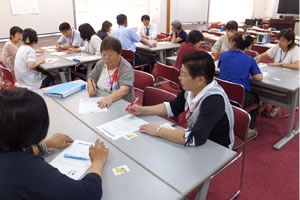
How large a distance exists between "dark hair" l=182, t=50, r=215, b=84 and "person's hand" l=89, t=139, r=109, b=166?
0.72 metres

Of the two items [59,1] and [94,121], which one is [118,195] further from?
[59,1]

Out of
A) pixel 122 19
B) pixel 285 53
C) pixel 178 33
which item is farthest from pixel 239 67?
pixel 122 19

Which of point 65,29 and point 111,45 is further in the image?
point 65,29

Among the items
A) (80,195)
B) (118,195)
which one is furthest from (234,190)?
(80,195)

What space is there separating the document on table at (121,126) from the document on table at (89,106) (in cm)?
27

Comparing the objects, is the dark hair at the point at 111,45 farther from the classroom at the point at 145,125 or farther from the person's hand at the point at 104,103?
the person's hand at the point at 104,103

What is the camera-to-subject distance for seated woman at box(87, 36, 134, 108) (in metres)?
2.31

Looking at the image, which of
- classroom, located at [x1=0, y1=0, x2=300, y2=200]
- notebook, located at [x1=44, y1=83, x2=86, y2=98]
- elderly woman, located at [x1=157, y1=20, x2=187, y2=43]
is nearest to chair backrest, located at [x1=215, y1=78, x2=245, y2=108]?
classroom, located at [x1=0, y1=0, x2=300, y2=200]

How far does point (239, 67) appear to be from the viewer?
9.11 feet

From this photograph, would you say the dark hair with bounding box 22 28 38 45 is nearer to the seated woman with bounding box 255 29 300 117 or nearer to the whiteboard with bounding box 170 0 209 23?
the seated woman with bounding box 255 29 300 117

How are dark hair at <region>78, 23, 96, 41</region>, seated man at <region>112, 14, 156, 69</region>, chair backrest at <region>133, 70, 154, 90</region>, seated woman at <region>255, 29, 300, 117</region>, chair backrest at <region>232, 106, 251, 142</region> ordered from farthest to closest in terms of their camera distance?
seated man at <region>112, 14, 156, 69</region>, dark hair at <region>78, 23, 96, 41</region>, seated woman at <region>255, 29, 300, 117</region>, chair backrest at <region>133, 70, 154, 90</region>, chair backrest at <region>232, 106, 251, 142</region>

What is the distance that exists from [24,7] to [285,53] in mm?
5384

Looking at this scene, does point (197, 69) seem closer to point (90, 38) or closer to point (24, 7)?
point (90, 38)

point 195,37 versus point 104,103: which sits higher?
point 195,37
